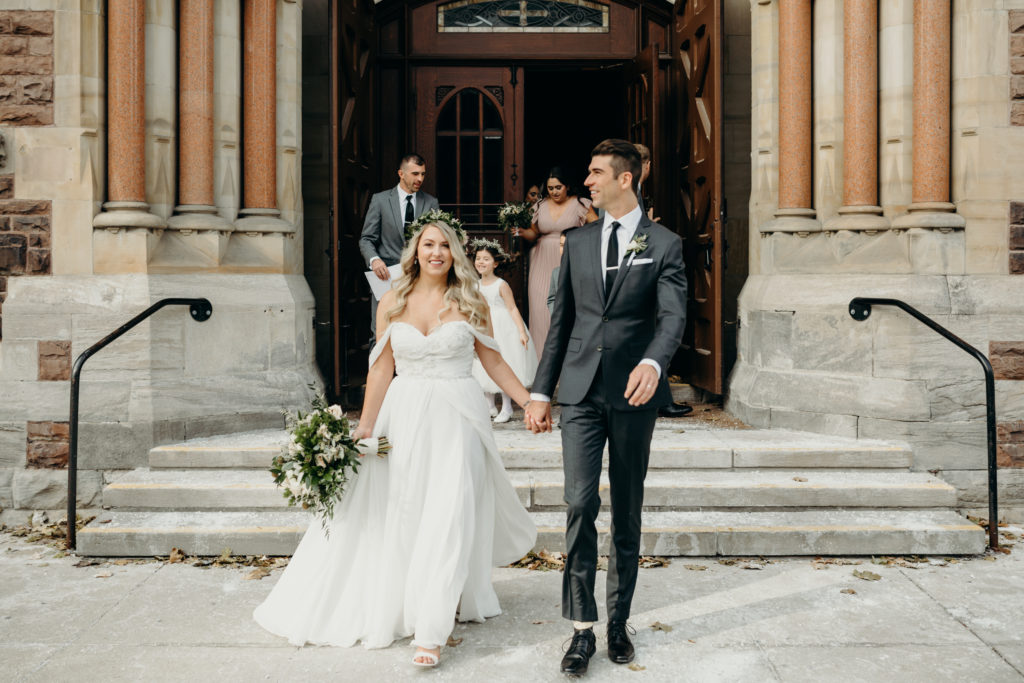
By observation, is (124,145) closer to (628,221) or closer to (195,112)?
(195,112)

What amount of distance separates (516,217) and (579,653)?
4.86m

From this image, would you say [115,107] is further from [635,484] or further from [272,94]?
[635,484]

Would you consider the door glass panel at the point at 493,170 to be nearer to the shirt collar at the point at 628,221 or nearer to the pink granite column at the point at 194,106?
the pink granite column at the point at 194,106

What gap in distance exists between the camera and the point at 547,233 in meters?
8.16

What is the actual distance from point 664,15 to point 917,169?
11.7ft

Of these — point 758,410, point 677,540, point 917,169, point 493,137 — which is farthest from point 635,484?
point 493,137

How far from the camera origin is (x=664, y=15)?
9.58 metres

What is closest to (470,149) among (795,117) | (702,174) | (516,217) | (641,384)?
(516,217)

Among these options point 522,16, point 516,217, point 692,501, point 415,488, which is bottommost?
point 692,501

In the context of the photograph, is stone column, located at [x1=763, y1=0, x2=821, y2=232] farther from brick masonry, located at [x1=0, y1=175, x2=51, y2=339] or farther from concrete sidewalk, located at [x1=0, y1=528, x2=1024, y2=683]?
brick masonry, located at [x1=0, y1=175, x2=51, y2=339]

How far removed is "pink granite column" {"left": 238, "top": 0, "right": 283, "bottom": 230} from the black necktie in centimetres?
401

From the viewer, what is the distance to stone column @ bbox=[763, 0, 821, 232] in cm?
737

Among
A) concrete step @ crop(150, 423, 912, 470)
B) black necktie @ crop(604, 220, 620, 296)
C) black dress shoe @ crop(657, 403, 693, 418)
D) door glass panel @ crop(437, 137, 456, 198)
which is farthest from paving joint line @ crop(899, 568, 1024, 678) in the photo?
door glass panel @ crop(437, 137, 456, 198)

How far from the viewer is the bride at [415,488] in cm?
420
